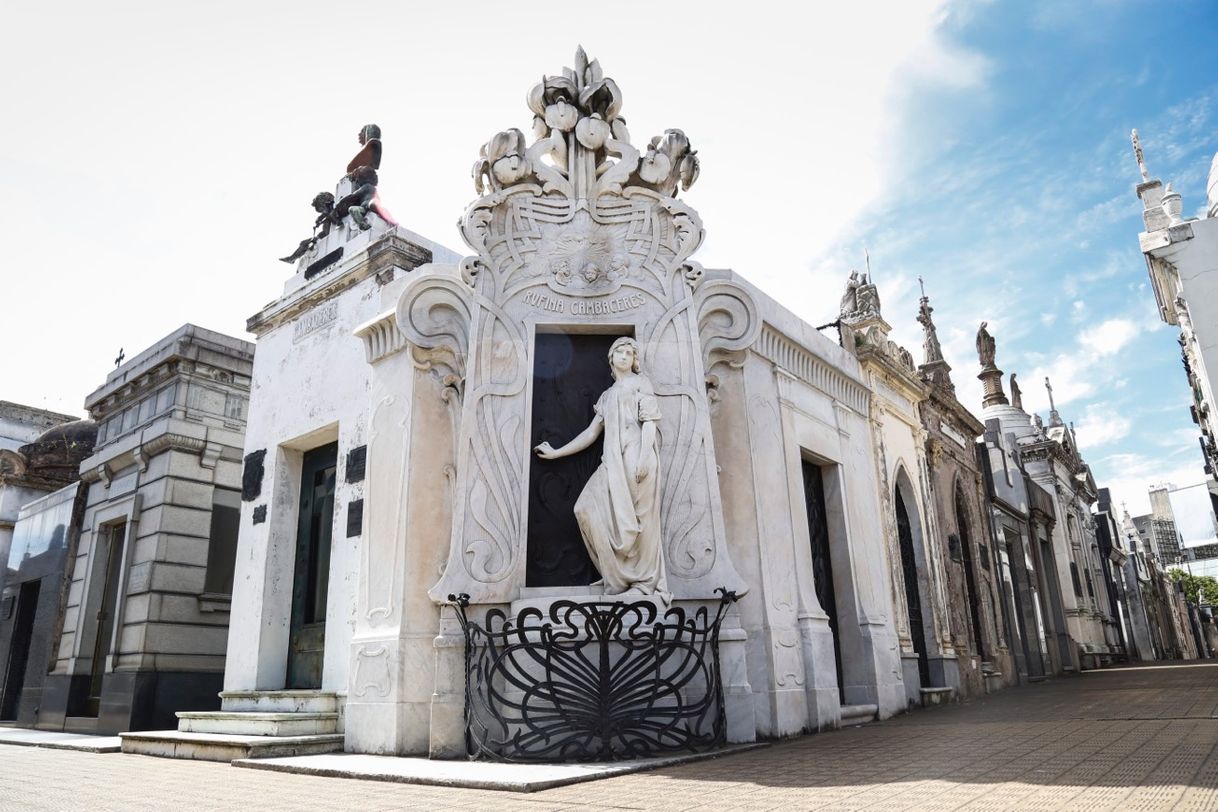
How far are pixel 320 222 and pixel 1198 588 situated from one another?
80.3m

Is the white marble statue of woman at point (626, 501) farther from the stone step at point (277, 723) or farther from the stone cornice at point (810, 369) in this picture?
the stone step at point (277, 723)

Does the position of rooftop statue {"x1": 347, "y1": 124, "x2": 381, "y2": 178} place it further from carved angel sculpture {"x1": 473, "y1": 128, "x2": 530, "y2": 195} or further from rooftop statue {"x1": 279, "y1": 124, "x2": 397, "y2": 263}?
carved angel sculpture {"x1": 473, "y1": 128, "x2": 530, "y2": 195}

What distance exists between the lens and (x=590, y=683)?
5.86 m

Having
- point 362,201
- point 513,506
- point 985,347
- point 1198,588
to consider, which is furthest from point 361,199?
point 1198,588

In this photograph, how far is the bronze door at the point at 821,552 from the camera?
9.40 metres

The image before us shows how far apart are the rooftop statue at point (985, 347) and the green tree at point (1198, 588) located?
45.2 metres

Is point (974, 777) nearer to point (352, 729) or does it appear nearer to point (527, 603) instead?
point (527, 603)

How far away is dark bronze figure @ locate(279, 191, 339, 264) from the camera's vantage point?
34.7 feet

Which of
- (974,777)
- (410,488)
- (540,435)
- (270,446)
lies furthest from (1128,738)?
(270,446)

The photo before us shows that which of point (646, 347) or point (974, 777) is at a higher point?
point (646, 347)

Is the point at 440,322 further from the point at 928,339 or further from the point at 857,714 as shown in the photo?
the point at 928,339

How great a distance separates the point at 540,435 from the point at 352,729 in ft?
9.54

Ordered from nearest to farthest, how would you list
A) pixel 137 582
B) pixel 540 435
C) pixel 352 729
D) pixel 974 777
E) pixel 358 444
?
pixel 974 777 → pixel 352 729 → pixel 540 435 → pixel 358 444 → pixel 137 582

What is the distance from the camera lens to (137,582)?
10.8m
